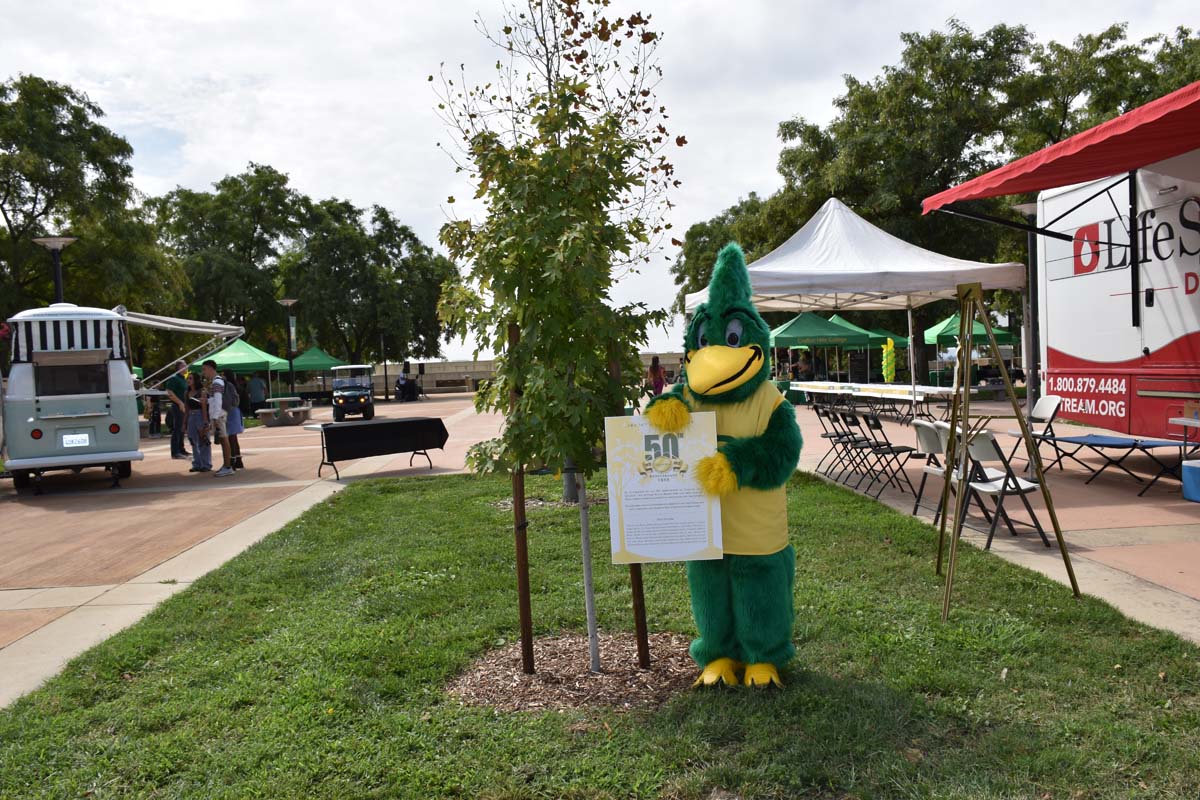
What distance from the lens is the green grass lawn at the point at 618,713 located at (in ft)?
10.9

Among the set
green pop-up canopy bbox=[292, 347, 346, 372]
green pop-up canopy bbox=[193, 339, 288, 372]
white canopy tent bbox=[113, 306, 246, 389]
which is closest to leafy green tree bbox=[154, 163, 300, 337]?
green pop-up canopy bbox=[292, 347, 346, 372]

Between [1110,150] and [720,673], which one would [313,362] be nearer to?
[1110,150]

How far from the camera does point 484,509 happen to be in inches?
371

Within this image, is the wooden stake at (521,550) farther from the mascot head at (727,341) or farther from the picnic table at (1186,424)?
the picnic table at (1186,424)

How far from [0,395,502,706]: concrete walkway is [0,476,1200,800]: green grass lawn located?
524 millimetres

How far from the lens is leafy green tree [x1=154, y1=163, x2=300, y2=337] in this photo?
42.2 metres

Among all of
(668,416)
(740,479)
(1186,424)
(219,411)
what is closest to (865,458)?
(1186,424)

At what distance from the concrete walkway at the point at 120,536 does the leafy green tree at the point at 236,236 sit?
28.6 metres

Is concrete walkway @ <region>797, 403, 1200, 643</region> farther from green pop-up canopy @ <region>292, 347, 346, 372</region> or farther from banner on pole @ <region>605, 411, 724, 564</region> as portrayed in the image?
green pop-up canopy @ <region>292, 347, 346, 372</region>

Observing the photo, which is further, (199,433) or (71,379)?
(199,433)

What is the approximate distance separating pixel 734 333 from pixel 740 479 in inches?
28.2

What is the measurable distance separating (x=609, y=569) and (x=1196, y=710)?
3.81 m

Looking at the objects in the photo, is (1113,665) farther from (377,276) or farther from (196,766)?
(377,276)

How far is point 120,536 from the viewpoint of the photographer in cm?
899
